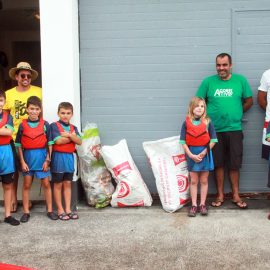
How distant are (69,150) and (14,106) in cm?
94

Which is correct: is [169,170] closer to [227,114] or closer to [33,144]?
[227,114]

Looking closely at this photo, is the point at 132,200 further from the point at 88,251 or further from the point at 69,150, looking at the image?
the point at 88,251

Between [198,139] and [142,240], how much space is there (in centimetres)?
141

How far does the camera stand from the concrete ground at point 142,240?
12.9ft

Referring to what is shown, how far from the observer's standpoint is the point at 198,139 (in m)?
5.20

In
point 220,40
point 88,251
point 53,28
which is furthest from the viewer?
point 220,40

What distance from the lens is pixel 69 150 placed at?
5.23 meters

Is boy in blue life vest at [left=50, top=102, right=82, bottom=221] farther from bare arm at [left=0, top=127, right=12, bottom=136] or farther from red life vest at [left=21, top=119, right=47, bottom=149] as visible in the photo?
bare arm at [left=0, top=127, right=12, bottom=136]

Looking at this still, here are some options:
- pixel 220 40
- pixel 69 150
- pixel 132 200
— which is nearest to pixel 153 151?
pixel 132 200

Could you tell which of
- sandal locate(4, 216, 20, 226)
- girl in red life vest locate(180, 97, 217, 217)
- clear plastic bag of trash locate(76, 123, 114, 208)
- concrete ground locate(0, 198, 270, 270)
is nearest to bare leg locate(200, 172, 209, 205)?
girl in red life vest locate(180, 97, 217, 217)

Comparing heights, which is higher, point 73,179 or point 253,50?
point 253,50

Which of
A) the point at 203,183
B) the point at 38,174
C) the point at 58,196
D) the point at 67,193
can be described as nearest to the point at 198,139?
the point at 203,183

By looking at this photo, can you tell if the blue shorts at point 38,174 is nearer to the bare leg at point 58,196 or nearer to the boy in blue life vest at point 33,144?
the boy in blue life vest at point 33,144

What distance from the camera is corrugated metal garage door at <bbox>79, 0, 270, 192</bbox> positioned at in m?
5.79
